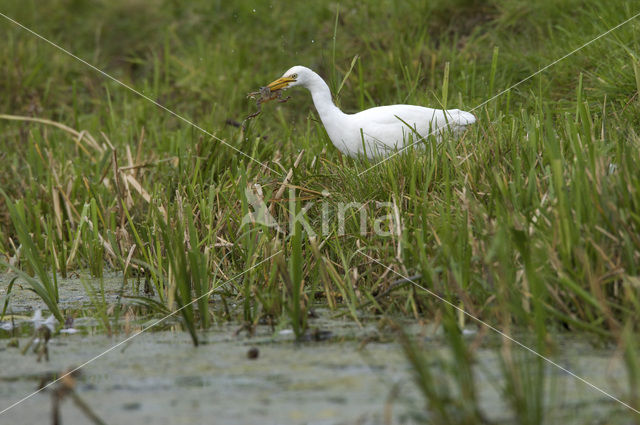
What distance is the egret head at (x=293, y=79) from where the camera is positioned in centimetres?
474

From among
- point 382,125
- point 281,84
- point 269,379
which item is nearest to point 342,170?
point 382,125

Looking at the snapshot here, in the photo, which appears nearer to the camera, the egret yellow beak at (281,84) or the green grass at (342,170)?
the green grass at (342,170)

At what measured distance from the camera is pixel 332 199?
12.9 feet

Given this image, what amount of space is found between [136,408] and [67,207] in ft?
8.98

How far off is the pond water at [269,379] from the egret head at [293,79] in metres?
2.01

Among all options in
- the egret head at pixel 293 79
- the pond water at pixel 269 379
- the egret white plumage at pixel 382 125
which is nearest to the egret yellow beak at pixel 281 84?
the egret head at pixel 293 79

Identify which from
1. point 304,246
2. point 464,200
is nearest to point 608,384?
point 464,200

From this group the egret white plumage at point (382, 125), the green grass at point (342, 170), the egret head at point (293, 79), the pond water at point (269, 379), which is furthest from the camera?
the egret head at point (293, 79)

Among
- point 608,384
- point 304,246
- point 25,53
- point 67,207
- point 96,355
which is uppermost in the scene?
point 25,53

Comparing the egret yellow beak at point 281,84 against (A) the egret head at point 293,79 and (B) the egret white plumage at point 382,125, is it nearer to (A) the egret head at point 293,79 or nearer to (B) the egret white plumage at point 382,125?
(A) the egret head at point 293,79

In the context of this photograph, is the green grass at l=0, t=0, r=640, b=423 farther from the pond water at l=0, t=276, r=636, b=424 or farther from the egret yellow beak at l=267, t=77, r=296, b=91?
the egret yellow beak at l=267, t=77, r=296, b=91

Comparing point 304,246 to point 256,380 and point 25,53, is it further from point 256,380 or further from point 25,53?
point 25,53

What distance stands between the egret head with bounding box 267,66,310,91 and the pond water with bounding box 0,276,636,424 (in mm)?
2014

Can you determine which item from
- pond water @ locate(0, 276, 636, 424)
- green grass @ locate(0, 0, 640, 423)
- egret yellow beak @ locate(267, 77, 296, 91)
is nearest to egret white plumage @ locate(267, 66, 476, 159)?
green grass @ locate(0, 0, 640, 423)
